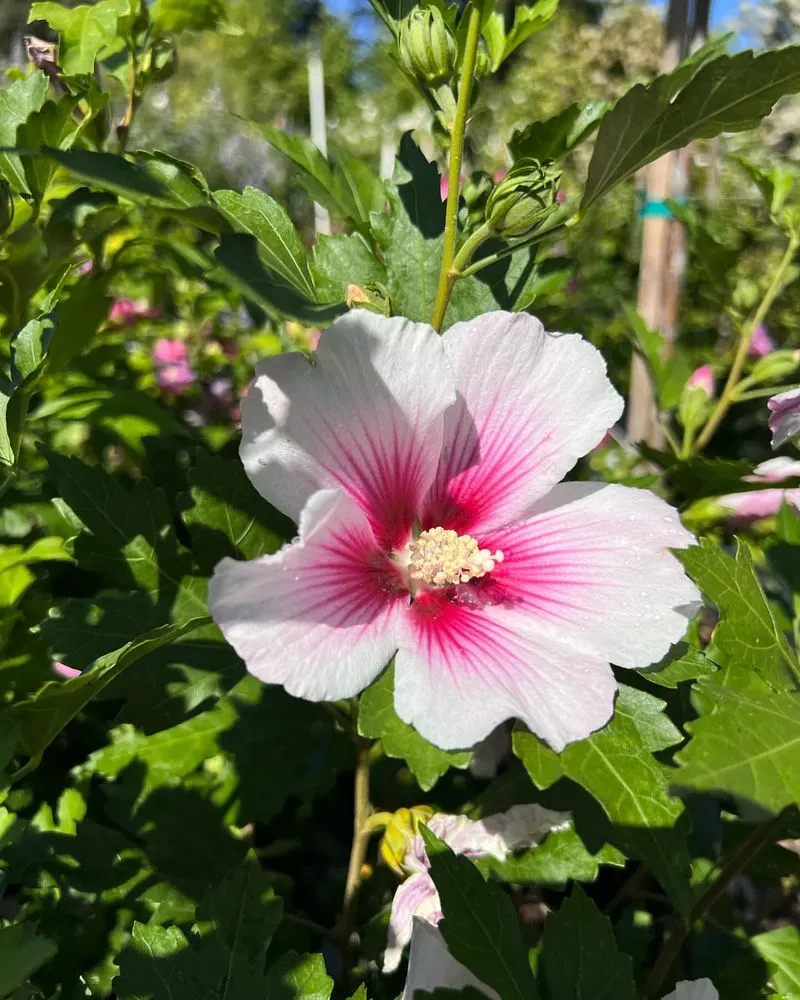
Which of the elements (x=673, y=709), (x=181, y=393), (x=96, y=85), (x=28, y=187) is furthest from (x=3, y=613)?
(x=181, y=393)

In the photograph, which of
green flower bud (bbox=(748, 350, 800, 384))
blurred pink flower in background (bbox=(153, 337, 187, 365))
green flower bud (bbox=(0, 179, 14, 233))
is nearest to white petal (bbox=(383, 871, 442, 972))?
green flower bud (bbox=(0, 179, 14, 233))

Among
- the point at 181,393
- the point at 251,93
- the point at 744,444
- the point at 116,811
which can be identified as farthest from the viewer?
the point at 251,93

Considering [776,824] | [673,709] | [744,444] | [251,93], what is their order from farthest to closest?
[251,93]
[744,444]
[673,709]
[776,824]

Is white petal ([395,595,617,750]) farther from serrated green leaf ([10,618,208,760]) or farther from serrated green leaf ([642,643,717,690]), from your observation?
serrated green leaf ([10,618,208,760])

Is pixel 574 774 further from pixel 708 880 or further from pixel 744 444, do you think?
pixel 744 444

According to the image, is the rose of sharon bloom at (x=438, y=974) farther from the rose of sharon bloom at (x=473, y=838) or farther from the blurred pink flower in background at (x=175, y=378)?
the blurred pink flower in background at (x=175, y=378)

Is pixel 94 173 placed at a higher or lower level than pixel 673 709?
higher

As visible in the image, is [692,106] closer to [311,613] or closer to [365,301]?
[365,301]
